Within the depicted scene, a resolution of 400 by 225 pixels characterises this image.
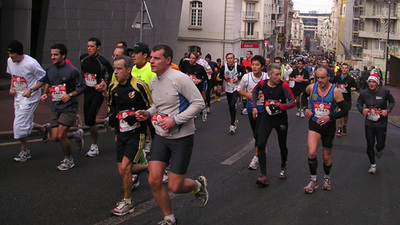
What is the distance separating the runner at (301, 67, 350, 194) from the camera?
7141 millimetres

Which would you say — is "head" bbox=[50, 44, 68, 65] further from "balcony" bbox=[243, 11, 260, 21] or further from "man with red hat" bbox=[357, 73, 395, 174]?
"balcony" bbox=[243, 11, 260, 21]

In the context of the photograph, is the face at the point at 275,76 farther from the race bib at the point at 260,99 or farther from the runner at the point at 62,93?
the runner at the point at 62,93

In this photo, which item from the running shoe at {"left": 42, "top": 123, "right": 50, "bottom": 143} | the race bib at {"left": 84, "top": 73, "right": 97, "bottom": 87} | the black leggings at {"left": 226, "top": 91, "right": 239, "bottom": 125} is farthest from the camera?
the black leggings at {"left": 226, "top": 91, "right": 239, "bottom": 125}

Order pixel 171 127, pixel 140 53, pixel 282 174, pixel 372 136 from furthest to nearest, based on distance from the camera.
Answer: pixel 372 136 < pixel 282 174 < pixel 140 53 < pixel 171 127

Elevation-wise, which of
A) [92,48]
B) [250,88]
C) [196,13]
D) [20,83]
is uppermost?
[196,13]

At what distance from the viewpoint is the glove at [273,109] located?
746cm

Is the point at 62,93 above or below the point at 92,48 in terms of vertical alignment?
below

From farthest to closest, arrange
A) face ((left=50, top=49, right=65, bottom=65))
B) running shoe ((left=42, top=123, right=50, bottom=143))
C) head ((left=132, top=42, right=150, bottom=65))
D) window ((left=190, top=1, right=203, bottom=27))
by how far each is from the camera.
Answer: window ((left=190, top=1, right=203, bottom=27))
running shoe ((left=42, top=123, right=50, bottom=143))
face ((left=50, top=49, right=65, bottom=65))
head ((left=132, top=42, right=150, bottom=65))

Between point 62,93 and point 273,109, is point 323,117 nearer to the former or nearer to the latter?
point 273,109

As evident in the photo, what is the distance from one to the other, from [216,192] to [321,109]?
6.41 feet

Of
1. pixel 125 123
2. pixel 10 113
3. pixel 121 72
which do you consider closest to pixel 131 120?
pixel 125 123

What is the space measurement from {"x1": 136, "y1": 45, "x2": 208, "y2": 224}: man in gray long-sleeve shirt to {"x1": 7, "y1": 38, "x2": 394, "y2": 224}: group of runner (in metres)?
0.01

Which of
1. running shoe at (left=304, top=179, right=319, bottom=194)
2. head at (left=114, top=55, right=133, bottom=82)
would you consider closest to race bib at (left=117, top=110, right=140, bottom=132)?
head at (left=114, top=55, right=133, bottom=82)

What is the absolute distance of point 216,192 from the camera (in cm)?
690
